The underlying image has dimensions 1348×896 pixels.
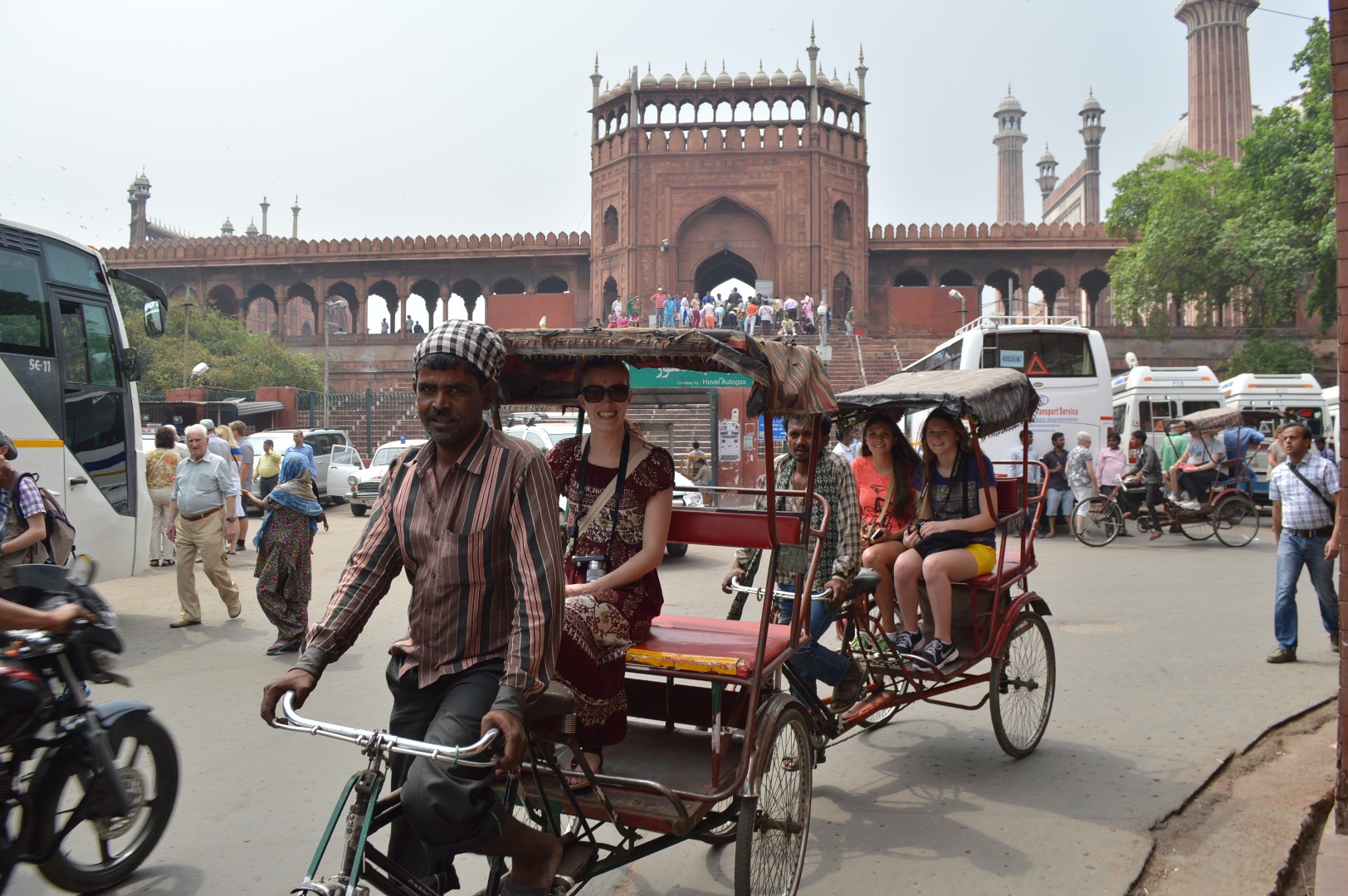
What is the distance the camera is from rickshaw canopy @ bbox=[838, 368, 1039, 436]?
444 centimetres

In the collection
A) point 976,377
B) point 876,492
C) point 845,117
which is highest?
point 845,117

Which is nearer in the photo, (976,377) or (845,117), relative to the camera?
(976,377)

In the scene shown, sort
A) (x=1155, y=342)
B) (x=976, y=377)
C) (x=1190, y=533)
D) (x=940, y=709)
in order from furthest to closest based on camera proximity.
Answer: (x=1155, y=342) < (x=1190, y=533) < (x=940, y=709) < (x=976, y=377)

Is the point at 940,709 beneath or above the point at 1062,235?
beneath

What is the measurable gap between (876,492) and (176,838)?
3387mm

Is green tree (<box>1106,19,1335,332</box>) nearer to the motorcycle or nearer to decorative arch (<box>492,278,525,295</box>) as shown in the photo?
decorative arch (<box>492,278,525,295</box>)

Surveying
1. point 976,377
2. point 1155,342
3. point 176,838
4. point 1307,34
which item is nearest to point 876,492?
point 976,377

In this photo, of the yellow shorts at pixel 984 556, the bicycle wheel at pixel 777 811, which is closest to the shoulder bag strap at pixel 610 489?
the bicycle wheel at pixel 777 811

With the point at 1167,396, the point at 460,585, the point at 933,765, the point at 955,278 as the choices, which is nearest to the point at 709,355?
the point at 460,585

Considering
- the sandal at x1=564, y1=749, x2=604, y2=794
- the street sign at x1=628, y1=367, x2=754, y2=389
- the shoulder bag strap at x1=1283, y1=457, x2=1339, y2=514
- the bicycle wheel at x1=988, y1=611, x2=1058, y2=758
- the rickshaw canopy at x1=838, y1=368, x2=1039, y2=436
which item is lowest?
the bicycle wheel at x1=988, y1=611, x2=1058, y2=758

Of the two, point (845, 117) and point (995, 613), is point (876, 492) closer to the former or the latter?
point (995, 613)

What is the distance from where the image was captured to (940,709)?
5.71 m

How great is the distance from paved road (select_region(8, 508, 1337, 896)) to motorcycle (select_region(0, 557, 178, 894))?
0.19 metres

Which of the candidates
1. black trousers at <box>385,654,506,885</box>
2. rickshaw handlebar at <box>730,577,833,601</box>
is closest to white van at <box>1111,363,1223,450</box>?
rickshaw handlebar at <box>730,577,833,601</box>
